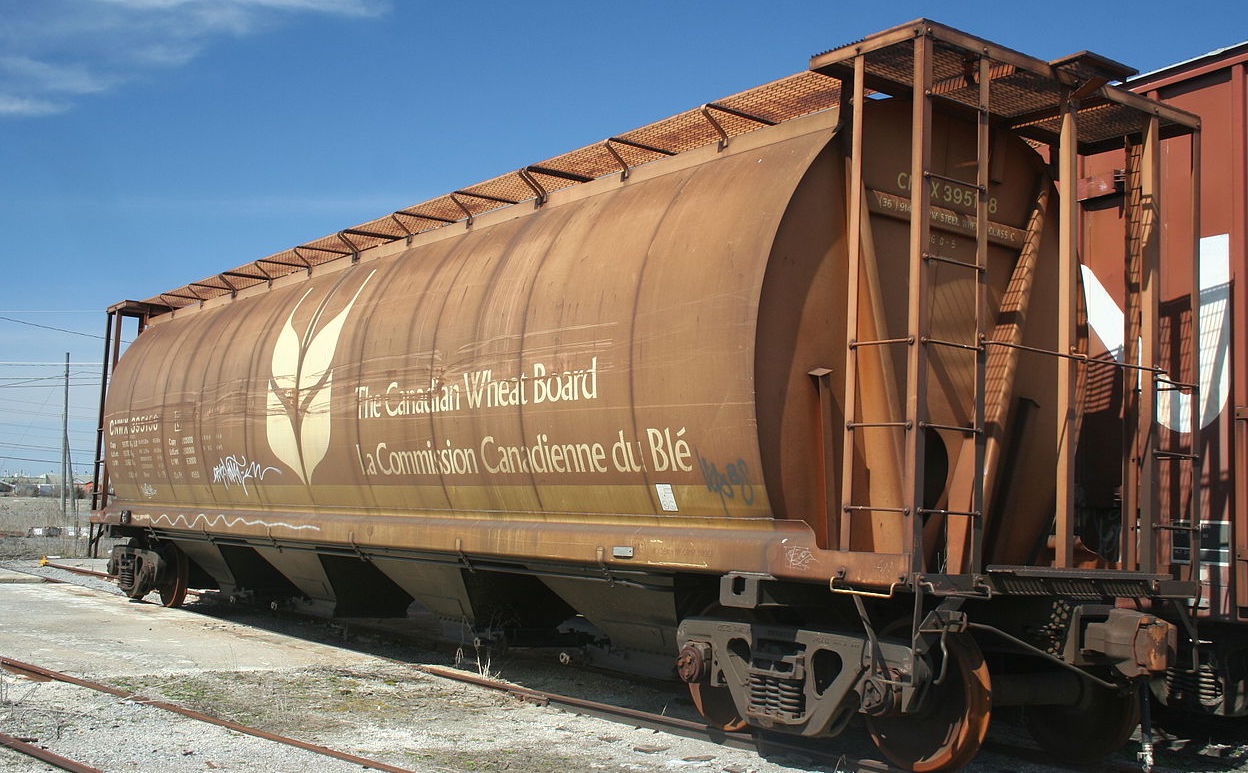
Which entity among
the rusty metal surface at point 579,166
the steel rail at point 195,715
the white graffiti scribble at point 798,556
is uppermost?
the rusty metal surface at point 579,166

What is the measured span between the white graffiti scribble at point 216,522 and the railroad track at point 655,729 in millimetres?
2467

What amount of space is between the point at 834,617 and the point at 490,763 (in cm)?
235

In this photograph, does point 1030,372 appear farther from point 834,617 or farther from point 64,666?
point 64,666

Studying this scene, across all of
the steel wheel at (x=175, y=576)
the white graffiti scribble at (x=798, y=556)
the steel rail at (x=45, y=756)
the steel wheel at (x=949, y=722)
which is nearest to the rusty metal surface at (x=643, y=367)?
the white graffiti scribble at (x=798, y=556)

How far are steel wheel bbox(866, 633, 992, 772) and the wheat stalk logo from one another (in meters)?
6.18

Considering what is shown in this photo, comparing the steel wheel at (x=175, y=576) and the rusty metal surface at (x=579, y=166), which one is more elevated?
the rusty metal surface at (x=579, y=166)

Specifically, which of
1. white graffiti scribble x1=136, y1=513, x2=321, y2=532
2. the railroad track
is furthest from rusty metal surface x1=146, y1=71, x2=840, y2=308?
the railroad track

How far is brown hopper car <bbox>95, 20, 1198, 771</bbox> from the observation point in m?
6.14

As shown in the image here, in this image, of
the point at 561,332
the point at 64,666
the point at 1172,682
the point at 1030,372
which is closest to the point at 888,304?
the point at 1030,372

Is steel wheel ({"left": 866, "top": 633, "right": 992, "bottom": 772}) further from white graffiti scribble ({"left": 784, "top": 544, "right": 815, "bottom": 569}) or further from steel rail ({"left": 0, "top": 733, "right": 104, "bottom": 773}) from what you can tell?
steel rail ({"left": 0, "top": 733, "right": 104, "bottom": 773})

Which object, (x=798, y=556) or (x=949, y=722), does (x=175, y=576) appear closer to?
(x=798, y=556)

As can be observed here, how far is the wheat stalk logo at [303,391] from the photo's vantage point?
35.0 feet

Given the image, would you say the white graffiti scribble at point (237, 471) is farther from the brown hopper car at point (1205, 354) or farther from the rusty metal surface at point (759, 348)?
the brown hopper car at point (1205, 354)

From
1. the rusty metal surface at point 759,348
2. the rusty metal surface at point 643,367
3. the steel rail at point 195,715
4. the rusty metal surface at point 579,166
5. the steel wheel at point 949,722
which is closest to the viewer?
the steel wheel at point 949,722
